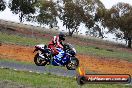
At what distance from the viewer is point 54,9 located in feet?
355

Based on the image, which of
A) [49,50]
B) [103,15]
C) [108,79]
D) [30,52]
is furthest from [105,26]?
[108,79]

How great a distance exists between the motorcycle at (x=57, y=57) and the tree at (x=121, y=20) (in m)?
71.6

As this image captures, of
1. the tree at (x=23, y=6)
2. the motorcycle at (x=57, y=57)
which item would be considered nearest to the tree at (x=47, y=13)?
the tree at (x=23, y=6)

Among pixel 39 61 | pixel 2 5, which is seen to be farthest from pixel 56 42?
pixel 2 5

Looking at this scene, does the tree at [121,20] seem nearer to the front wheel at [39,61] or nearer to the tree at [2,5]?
the tree at [2,5]

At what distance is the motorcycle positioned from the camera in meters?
22.9

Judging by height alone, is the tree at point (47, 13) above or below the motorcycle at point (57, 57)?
above

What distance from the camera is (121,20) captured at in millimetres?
97875

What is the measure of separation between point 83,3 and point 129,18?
1276cm

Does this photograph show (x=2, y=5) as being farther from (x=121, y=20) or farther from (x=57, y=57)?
(x=57, y=57)

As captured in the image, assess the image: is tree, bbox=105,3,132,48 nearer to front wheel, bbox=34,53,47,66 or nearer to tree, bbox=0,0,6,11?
tree, bbox=0,0,6,11

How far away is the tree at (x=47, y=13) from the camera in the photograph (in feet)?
355

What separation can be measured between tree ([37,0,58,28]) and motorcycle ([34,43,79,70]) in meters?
83.0

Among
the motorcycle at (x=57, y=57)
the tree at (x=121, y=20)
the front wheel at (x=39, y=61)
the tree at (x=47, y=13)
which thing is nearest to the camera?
the motorcycle at (x=57, y=57)
